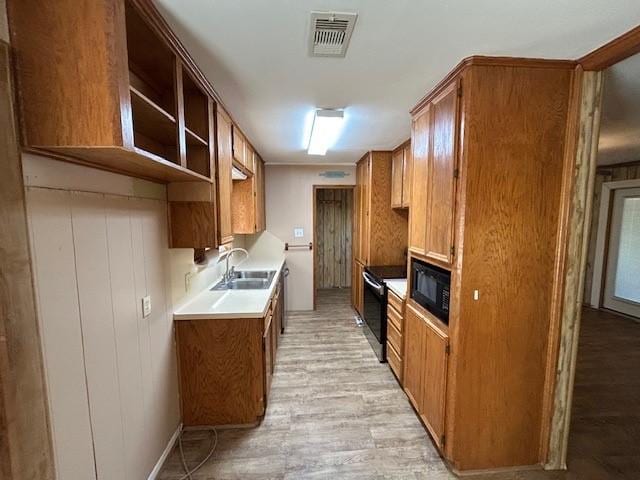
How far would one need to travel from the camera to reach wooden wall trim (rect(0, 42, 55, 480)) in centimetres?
90

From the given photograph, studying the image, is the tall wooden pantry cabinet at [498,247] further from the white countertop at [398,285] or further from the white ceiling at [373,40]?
the white countertop at [398,285]

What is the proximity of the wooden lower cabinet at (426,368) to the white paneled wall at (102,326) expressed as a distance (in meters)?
1.81

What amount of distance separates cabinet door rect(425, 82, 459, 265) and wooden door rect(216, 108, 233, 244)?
154 cm

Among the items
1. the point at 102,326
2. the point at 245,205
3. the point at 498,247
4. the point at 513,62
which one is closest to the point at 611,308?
the point at 498,247

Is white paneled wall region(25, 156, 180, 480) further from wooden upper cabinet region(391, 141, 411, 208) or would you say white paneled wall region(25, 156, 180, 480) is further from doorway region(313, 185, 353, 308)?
doorway region(313, 185, 353, 308)

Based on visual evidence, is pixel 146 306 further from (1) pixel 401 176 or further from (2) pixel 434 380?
(1) pixel 401 176

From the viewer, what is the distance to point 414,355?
92.9 inches

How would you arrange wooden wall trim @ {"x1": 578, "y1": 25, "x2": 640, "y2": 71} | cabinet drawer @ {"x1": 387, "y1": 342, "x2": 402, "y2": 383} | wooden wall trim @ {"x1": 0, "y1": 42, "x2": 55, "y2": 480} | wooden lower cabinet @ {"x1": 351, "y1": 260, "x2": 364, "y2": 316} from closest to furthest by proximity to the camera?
wooden wall trim @ {"x1": 0, "y1": 42, "x2": 55, "y2": 480} < wooden wall trim @ {"x1": 578, "y1": 25, "x2": 640, "y2": 71} < cabinet drawer @ {"x1": 387, "y1": 342, "x2": 402, "y2": 383} < wooden lower cabinet @ {"x1": 351, "y1": 260, "x2": 364, "y2": 316}

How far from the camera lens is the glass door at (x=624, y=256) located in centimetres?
455

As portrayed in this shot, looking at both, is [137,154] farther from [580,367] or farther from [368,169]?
[580,367]

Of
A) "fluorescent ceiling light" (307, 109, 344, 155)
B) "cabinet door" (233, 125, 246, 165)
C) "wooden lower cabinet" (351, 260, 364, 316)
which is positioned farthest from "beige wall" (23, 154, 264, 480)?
"wooden lower cabinet" (351, 260, 364, 316)

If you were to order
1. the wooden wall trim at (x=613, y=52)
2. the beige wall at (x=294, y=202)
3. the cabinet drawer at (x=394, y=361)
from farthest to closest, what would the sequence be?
the beige wall at (x=294, y=202) < the cabinet drawer at (x=394, y=361) < the wooden wall trim at (x=613, y=52)

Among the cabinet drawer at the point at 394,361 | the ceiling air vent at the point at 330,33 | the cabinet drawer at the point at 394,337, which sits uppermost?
the ceiling air vent at the point at 330,33

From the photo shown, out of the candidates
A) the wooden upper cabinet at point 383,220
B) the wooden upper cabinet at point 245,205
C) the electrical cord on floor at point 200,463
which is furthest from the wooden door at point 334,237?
the electrical cord on floor at point 200,463
